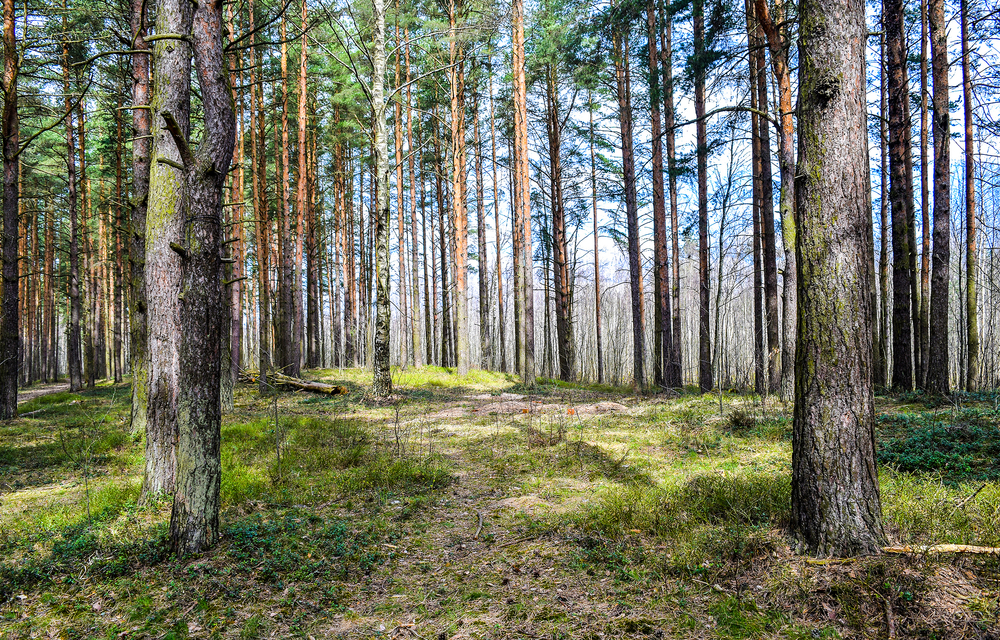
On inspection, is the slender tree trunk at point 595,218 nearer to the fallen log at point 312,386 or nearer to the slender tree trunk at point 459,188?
the slender tree trunk at point 459,188

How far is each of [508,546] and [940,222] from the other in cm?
934

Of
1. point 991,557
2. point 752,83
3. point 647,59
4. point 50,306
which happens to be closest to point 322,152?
point 647,59

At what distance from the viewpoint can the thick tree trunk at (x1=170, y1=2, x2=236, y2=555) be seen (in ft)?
10.6

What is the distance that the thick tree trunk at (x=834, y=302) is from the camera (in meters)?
2.73

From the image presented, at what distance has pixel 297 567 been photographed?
3188 millimetres

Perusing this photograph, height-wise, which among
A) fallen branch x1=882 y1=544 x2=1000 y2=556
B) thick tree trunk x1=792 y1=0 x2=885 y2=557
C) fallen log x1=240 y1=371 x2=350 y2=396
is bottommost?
fallen log x1=240 y1=371 x2=350 y2=396

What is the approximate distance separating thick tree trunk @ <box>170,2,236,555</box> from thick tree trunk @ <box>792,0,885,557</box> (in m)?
3.93

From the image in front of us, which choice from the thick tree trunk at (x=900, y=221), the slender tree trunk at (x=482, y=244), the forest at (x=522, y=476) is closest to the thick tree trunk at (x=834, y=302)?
the forest at (x=522, y=476)

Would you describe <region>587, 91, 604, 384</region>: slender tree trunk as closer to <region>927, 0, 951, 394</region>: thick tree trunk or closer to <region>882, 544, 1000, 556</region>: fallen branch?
<region>927, 0, 951, 394</region>: thick tree trunk

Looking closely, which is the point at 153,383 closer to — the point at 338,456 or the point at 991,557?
the point at 338,456

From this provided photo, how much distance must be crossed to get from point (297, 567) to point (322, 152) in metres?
23.3

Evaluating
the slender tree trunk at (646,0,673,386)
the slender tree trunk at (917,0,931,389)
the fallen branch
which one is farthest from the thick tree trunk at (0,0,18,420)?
the slender tree trunk at (917,0,931,389)

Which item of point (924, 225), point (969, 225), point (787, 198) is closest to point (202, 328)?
point (787, 198)

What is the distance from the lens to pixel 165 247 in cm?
425
